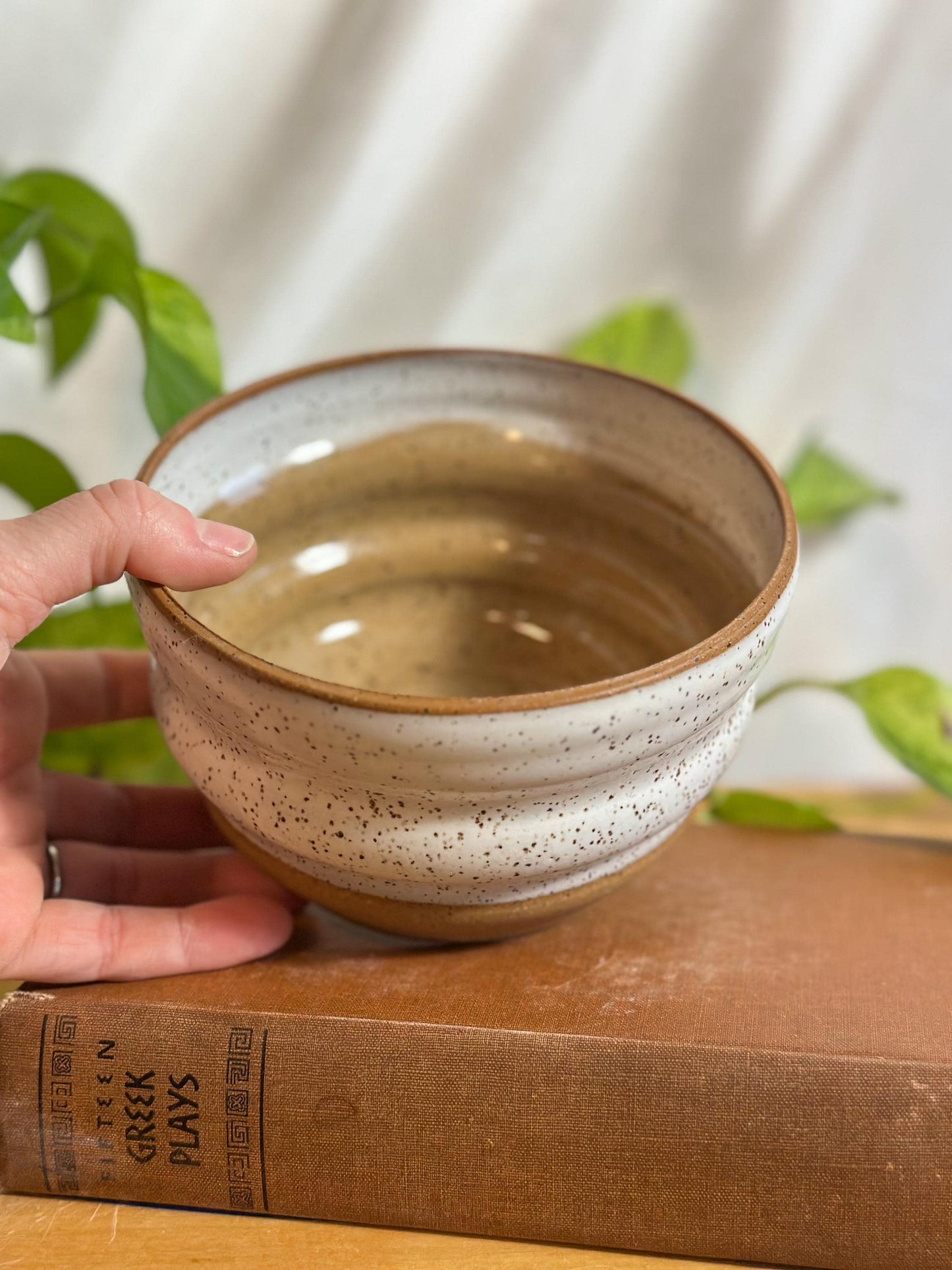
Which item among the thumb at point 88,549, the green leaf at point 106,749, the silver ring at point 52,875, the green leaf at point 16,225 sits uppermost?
the green leaf at point 16,225

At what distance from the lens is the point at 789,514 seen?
22.2 inches

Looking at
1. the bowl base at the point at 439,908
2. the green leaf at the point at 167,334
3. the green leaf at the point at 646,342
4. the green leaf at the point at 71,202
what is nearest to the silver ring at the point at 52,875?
the bowl base at the point at 439,908

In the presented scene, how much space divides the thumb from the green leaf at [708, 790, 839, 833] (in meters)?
0.38

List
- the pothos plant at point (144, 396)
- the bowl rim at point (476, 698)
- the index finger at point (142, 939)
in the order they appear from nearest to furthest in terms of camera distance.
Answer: the bowl rim at point (476, 698), the index finger at point (142, 939), the pothos plant at point (144, 396)

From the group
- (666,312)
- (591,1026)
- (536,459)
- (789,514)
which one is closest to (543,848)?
(591,1026)

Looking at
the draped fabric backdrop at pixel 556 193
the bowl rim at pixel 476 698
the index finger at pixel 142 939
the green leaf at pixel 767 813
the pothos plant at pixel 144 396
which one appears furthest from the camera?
the draped fabric backdrop at pixel 556 193

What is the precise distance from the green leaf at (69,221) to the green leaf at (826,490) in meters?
0.53

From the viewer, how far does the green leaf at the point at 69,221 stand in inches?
28.2

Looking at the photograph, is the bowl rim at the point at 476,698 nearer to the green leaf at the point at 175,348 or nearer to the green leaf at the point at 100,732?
the green leaf at the point at 175,348

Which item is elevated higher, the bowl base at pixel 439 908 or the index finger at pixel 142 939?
the bowl base at pixel 439 908

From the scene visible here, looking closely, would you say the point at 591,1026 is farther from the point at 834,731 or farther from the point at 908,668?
the point at 834,731

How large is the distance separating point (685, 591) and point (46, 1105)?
1.31ft

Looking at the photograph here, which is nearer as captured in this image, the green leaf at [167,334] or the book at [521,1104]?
the book at [521,1104]

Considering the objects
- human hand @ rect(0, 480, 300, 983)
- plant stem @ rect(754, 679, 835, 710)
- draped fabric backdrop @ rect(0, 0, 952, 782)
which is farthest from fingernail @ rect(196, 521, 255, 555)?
draped fabric backdrop @ rect(0, 0, 952, 782)
